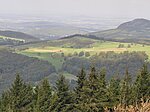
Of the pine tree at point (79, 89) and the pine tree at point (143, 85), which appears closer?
the pine tree at point (79, 89)

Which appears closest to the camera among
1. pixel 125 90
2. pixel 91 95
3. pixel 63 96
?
pixel 125 90

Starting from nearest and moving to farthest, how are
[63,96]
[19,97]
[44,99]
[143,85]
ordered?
[63,96] < [143,85] < [44,99] < [19,97]

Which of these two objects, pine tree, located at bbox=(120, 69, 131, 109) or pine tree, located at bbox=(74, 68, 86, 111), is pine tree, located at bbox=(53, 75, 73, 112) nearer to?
pine tree, located at bbox=(74, 68, 86, 111)

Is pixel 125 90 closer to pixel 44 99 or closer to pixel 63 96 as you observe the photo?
pixel 63 96

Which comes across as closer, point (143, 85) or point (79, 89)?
point (79, 89)

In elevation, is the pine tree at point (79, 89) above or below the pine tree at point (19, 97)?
above

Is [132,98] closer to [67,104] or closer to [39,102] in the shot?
[67,104]

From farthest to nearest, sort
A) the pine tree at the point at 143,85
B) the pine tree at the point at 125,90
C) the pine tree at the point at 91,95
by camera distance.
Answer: the pine tree at the point at 143,85 < the pine tree at the point at 91,95 < the pine tree at the point at 125,90

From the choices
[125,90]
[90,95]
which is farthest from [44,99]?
[125,90]

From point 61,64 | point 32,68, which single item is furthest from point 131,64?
point 32,68

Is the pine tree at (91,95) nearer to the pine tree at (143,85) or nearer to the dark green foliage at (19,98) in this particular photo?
the pine tree at (143,85)

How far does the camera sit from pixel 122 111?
784 inches

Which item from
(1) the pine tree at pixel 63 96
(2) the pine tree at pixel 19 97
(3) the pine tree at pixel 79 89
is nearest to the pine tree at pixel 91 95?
(3) the pine tree at pixel 79 89

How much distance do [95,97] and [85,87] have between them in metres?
1.12
